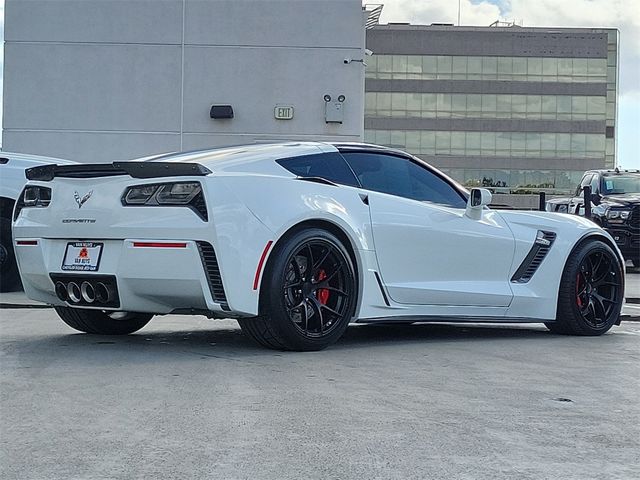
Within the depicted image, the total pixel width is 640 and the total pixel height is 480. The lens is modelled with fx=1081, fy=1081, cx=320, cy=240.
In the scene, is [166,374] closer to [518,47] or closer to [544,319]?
[544,319]

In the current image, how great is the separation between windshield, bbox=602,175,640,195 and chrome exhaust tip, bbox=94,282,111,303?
14.9m

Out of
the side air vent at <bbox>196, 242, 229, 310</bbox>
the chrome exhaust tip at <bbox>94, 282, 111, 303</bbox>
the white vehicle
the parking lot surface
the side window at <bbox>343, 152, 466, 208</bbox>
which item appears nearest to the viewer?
the parking lot surface

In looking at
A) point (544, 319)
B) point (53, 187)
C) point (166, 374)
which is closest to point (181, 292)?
point (166, 374)

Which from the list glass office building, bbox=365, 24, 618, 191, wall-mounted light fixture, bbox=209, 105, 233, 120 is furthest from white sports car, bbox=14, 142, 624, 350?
glass office building, bbox=365, 24, 618, 191

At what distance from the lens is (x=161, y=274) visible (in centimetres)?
612

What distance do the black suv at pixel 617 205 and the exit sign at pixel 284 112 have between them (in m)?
5.69

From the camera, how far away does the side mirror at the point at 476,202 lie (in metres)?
7.63

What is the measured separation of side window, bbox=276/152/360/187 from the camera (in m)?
6.75

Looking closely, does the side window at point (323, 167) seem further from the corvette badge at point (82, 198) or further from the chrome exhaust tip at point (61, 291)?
the chrome exhaust tip at point (61, 291)

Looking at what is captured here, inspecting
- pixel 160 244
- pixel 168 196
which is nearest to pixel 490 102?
pixel 168 196

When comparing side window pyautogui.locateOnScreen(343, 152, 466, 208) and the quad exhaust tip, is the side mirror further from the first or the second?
the quad exhaust tip

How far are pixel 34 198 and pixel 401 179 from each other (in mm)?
2431

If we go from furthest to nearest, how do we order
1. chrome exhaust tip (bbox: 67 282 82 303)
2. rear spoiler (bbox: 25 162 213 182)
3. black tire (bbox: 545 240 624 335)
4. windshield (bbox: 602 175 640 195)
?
windshield (bbox: 602 175 640 195) < black tire (bbox: 545 240 624 335) < chrome exhaust tip (bbox: 67 282 82 303) < rear spoiler (bbox: 25 162 213 182)

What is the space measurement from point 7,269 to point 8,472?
7615 millimetres
